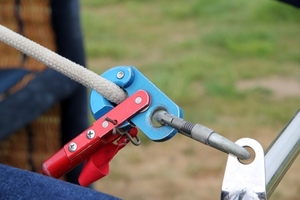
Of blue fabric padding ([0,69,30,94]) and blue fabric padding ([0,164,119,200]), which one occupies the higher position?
blue fabric padding ([0,164,119,200])

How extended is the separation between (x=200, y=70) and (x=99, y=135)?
174 centimetres

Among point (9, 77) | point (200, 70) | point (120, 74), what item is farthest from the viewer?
point (200, 70)

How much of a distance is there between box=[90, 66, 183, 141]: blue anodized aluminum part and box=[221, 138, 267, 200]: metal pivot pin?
76 millimetres

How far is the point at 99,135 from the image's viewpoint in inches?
18.1

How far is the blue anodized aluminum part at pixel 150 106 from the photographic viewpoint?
446 millimetres

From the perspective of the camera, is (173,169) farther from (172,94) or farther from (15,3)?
(15,3)

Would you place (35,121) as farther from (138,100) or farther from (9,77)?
(138,100)

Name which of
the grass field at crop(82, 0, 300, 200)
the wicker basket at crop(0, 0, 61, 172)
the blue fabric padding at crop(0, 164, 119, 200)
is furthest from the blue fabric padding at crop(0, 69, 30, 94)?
the blue fabric padding at crop(0, 164, 119, 200)

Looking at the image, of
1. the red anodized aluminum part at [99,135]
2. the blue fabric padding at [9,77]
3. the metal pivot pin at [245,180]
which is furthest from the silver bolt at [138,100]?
the blue fabric padding at [9,77]

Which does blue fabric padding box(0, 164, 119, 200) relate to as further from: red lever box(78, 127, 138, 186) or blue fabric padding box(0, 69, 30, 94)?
blue fabric padding box(0, 69, 30, 94)

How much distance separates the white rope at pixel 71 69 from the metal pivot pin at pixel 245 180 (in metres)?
0.13

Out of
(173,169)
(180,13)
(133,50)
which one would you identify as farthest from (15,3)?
(180,13)

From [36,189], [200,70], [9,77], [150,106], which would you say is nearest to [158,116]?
[150,106]

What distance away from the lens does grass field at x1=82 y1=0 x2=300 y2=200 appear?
1572 mm
